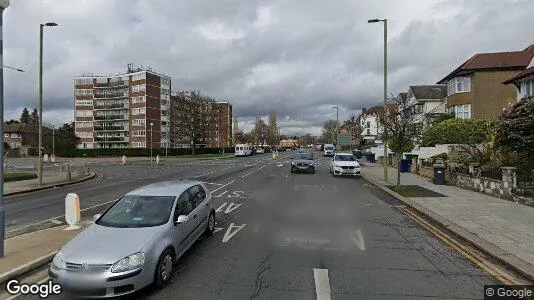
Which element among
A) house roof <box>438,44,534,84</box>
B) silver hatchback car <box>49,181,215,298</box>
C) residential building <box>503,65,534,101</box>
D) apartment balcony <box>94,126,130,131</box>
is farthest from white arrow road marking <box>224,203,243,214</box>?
apartment balcony <box>94,126,130,131</box>

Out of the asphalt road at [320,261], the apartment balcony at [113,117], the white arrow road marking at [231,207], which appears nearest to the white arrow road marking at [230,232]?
the asphalt road at [320,261]

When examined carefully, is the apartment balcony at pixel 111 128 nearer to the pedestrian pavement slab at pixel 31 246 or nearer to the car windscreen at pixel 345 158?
the car windscreen at pixel 345 158

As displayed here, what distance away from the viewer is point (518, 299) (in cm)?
563

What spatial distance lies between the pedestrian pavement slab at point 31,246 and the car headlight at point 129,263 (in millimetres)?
2356

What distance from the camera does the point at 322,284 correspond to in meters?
6.16

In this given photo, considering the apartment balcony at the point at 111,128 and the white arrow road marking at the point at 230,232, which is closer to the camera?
the white arrow road marking at the point at 230,232

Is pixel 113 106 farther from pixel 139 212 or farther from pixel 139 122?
pixel 139 212

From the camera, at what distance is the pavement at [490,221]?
7590 mm

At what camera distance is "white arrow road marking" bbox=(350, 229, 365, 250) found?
27.9 ft

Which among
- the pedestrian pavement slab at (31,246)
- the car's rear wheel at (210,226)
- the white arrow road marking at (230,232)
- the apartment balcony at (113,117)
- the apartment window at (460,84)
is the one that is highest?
the apartment balcony at (113,117)

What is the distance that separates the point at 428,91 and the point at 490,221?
51.1 meters

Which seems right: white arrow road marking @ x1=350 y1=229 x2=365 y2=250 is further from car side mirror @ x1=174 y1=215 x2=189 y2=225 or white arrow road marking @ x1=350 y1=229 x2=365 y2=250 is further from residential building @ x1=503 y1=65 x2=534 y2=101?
residential building @ x1=503 y1=65 x2=534 y2=101

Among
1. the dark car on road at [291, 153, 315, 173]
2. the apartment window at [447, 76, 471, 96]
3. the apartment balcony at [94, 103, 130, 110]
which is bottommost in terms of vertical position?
the dark car on road at [291, 153, 315, 173]

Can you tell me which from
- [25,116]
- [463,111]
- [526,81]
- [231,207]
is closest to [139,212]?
[231,207]
